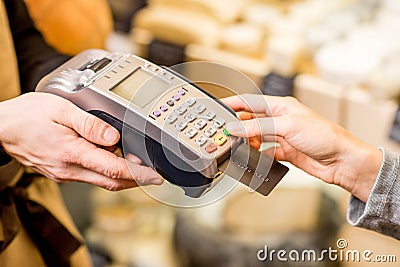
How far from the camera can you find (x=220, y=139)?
65 centimetres

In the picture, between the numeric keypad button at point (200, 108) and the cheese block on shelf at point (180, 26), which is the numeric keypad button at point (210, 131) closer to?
the numeric keypad button at point (200, 108)

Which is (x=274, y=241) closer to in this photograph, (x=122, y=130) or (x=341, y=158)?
(x=341, y=158)

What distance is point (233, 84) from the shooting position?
0.77m

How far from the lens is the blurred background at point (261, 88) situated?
1279 mm

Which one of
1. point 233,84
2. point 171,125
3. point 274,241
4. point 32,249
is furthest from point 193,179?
point 274,241

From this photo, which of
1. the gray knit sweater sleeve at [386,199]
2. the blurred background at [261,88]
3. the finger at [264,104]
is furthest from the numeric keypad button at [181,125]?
the blurred background at [261,88]

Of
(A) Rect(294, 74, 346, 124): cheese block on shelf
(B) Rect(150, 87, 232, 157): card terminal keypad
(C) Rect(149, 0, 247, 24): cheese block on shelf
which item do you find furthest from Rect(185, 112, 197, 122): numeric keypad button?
(C) Rect(149, 0, 247, 24): cheese block on shelf

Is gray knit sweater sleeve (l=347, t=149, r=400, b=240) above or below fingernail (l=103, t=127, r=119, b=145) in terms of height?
below

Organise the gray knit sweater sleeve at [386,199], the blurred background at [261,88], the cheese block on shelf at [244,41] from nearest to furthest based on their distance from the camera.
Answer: the gray knit sweater sleeve at [386,199], the blurred background at [261,88], the cheese block on shelf at [244,41]

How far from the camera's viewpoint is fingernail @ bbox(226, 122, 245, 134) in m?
0.66

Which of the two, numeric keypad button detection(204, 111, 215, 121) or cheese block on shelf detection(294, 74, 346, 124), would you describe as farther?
cheese block on shelf detection(294, 74, 346, 124)

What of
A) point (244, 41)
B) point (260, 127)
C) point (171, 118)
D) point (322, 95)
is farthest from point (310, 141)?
point (244, 41)

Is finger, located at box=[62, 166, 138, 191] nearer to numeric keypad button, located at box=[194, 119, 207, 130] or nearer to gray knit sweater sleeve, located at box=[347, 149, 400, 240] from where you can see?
numeric keypad button, located at box=[194, 119, 207, 130]

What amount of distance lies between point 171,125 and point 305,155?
0.21 metres
